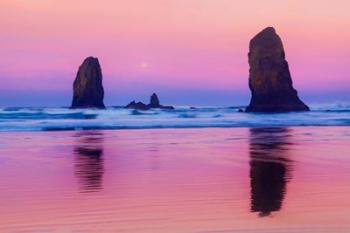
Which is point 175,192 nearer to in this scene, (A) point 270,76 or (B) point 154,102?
(A) point 270,76

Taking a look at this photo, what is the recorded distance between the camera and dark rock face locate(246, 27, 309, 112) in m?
62.2

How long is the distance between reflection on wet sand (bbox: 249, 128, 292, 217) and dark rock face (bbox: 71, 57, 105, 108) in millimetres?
66656

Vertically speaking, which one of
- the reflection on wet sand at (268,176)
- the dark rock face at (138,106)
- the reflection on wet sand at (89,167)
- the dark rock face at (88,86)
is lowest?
the reflection on wet sand at (268,176)

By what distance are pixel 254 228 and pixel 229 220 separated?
0.48 metres

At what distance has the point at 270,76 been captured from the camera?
212 ft

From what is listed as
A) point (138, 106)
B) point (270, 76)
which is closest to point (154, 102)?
point (138, 106)

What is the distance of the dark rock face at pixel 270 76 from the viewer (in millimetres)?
62250

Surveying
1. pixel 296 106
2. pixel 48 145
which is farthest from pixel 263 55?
pixel 48 145

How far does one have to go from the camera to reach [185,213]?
6.82 metres

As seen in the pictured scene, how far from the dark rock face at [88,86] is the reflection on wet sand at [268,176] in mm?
66656

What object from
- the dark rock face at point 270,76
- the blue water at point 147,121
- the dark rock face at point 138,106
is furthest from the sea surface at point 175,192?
the dark rock face at point 138,106

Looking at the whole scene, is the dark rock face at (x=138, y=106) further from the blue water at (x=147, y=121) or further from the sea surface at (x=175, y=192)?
the sea surface at (x=175, y=192)

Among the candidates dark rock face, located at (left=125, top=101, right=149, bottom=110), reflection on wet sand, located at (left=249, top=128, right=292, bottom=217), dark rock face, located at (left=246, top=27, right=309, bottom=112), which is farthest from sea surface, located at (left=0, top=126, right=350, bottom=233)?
dark rock face, located at (left=125, top=101, right=149, bottom=110)

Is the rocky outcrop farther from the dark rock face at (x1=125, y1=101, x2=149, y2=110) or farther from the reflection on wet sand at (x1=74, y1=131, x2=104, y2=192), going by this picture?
the reflection on wet sand at (x1=74, y1=131, x2=104, y2=192)
